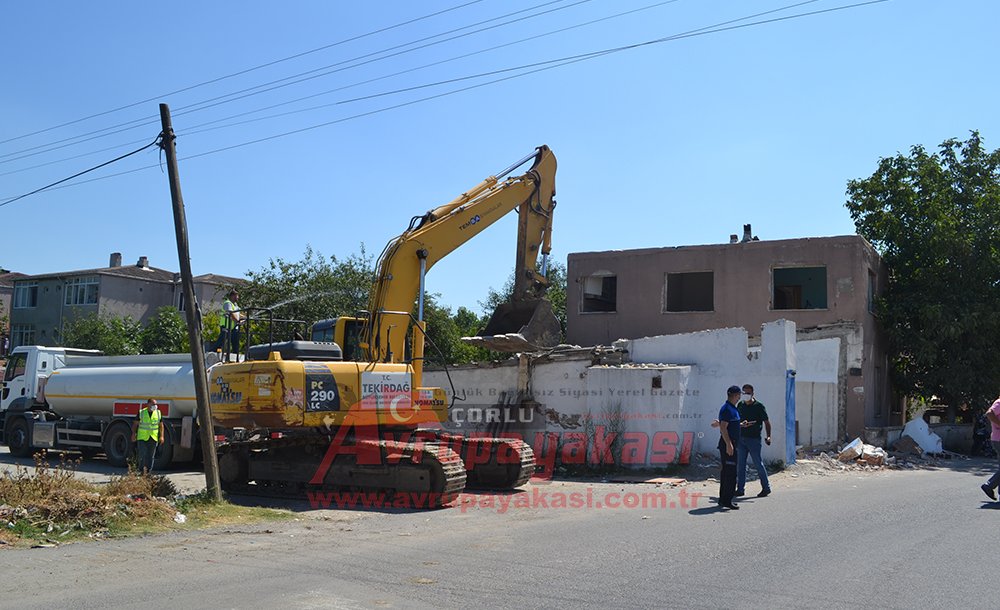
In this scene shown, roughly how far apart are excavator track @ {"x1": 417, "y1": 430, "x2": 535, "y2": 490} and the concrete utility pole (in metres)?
3.62

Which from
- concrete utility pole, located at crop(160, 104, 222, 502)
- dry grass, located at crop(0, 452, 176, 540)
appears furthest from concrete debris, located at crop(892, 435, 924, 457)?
dry grass, located at crop(0, 452, 176, 540)

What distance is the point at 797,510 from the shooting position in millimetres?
11672

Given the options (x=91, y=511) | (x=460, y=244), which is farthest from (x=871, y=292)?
(x=91, y=511)

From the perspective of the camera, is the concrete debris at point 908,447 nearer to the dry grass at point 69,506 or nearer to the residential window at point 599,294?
the residential window at point 599,294

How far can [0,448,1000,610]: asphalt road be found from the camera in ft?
21.7

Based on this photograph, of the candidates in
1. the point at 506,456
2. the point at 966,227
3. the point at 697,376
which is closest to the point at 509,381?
the point at 697,376

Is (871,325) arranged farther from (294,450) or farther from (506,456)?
(294,450)

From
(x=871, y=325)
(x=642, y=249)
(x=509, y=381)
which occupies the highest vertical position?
(x=642, y=249)

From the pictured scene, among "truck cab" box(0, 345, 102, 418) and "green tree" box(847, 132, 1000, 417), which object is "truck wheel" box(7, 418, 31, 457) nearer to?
"truck cab" box(0, 345, 102, 418)

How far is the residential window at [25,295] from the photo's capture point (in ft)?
175

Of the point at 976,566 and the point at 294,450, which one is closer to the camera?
the point at 976,566

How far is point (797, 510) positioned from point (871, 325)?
15.1 metres

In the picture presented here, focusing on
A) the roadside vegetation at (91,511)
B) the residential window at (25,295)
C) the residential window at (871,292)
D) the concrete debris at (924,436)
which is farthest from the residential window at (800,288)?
the residential window at (25,295)

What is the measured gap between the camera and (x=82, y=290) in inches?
2016
